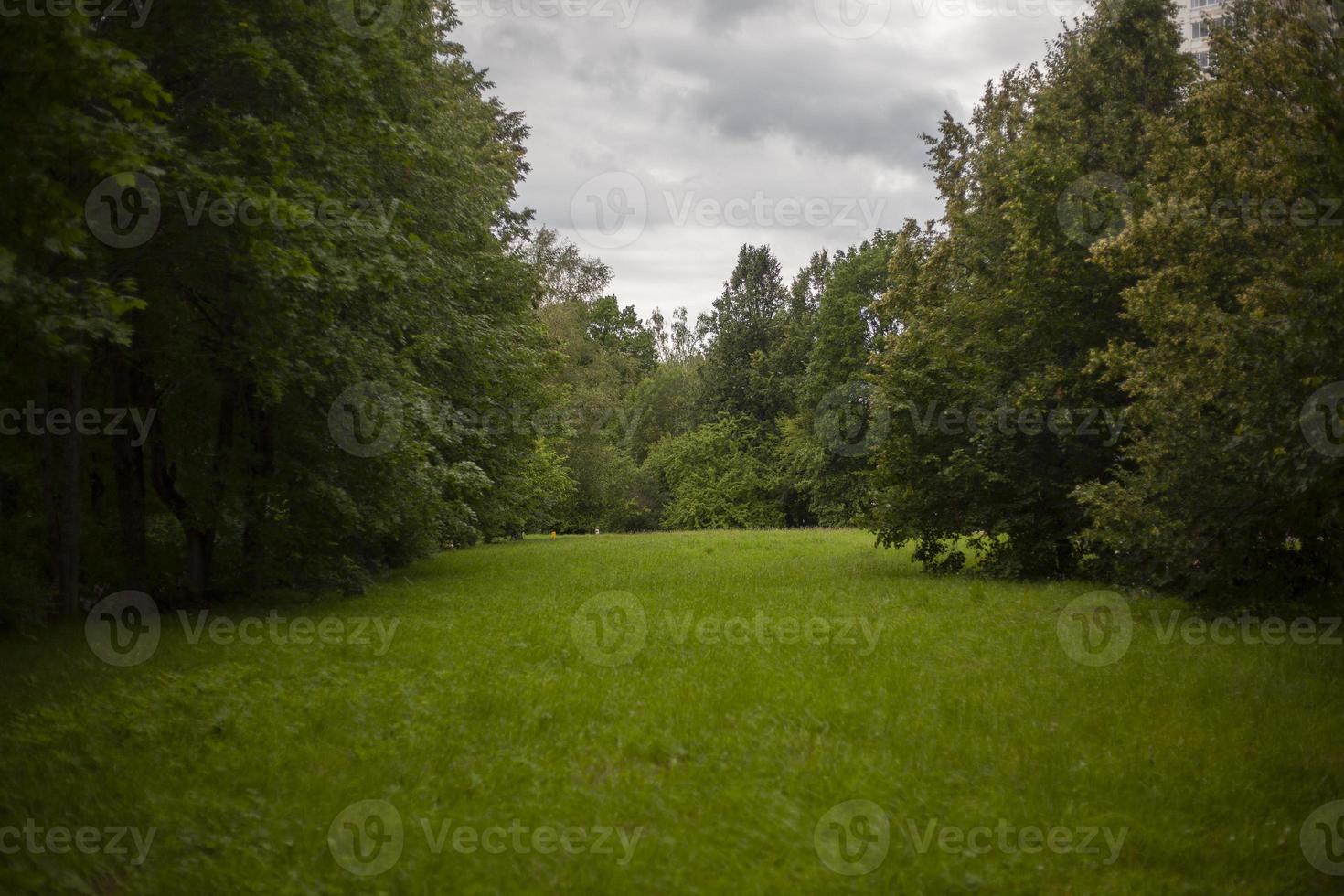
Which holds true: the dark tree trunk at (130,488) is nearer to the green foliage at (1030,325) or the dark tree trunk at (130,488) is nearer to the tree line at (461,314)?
the tree line at (461,314)

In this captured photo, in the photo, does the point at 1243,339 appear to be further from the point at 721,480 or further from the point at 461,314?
the point at 721,480

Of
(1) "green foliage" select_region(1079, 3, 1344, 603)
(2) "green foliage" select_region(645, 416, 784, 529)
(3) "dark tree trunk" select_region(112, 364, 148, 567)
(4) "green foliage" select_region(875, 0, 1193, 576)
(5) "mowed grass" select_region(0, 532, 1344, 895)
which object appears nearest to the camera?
(5) "mowed grass" select_region(0, 532, 1344, 895)

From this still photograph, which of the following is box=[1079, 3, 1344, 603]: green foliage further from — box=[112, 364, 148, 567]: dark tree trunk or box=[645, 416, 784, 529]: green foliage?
box=[645, 416, 784, 529]: green foliage

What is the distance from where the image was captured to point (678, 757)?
802 centimetres

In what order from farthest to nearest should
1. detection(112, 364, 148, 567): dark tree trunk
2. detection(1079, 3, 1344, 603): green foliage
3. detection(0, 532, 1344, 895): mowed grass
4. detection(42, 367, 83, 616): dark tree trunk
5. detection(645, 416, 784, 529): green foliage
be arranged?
detection(645, 416, 784, 529): green foliage < detection(112, 364, 148, 567): dark tree trunk < detection(42, 367, 83, 616): dark tree trunk < detection(1079, 3, 1344, 603): green foliage < detection(0, 532, 1344, 895): mowed grass

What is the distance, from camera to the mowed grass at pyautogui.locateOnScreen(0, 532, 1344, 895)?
5.98 meters

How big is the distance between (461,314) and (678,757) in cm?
1485

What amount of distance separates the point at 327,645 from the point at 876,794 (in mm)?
8506

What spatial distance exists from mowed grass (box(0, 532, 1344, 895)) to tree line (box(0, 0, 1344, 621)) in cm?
350

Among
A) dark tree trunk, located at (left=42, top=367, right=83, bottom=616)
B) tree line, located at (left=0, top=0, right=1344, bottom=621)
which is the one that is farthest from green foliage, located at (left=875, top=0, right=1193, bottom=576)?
dark tree trunk, located at (left=42, top=367, right=83, bottom=616)

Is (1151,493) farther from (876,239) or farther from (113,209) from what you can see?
(876,239)

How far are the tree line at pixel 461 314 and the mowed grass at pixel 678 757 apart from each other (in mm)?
3496

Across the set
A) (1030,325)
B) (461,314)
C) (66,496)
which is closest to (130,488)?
(66,496)

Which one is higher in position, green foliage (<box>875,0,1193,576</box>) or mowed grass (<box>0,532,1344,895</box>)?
green foliage (<box>875,0,1193,576</box>)
